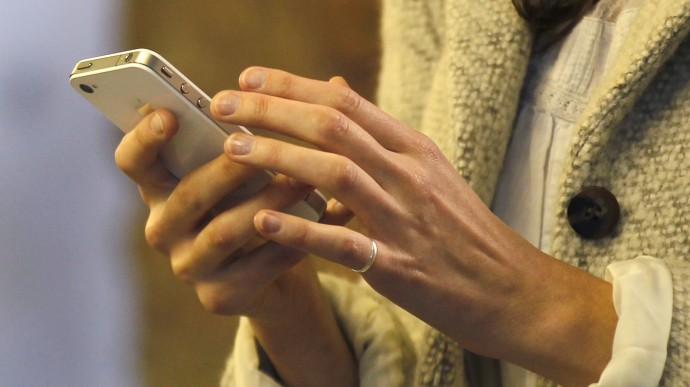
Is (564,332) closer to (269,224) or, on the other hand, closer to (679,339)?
(679,339)

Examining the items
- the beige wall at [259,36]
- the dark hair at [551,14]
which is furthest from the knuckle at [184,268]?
the beige wall at [259,36]

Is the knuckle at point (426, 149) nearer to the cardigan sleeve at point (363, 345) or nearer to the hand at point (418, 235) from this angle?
the hand at point (418, 235)

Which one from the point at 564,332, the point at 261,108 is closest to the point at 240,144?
the point at 261,108

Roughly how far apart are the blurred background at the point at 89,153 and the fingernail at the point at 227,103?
752mm

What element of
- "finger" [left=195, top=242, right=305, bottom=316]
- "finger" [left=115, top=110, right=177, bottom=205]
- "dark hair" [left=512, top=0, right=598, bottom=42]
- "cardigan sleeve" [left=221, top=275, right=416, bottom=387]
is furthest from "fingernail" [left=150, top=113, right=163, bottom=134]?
"dark hair" [left=512, top=0, right=598, bottom=42]

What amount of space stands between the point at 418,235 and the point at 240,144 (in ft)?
0.39

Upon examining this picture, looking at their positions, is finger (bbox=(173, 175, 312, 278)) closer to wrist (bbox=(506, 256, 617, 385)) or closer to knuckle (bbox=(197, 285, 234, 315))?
knuckle (bbox=(197, 285, 234, 315))

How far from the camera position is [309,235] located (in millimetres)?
445

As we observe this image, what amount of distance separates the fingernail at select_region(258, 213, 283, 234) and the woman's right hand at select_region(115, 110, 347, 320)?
0.05 meters

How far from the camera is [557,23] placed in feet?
2.14

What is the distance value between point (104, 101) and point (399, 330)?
31 cm

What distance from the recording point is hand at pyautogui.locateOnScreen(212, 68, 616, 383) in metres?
0.45

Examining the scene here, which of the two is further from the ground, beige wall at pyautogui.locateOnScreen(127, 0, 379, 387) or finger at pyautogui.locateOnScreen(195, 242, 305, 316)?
finger at pyautogui.locateOnScreen(195, 242, 305, 316)

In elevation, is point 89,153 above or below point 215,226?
below
